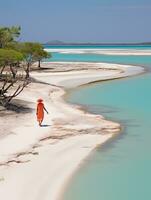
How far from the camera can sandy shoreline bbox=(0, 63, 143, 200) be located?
1432 centimetres

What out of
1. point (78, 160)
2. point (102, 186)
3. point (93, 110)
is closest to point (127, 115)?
point (93, 110)

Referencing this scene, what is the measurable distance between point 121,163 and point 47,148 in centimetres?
312

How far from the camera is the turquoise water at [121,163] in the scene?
47.2 ft

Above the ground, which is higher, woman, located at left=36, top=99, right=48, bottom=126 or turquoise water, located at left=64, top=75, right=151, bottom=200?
woman, located at left=36, top=99, right=48, bottom=126

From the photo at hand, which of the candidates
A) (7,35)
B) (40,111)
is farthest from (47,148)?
(7,35)

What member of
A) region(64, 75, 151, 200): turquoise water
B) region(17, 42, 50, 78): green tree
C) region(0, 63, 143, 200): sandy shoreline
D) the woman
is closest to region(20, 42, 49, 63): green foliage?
region(17, 42, 50, 78): green tree

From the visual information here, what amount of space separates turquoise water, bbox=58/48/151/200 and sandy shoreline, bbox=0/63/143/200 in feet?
1.70

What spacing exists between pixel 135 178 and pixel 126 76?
41.5 meters

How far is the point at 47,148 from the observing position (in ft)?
61.7

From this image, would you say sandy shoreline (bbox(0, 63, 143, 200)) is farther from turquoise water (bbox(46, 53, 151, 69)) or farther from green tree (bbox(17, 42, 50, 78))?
turquoise water (bbox(46, 53, 151, 69))

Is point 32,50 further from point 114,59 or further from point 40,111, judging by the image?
point 114,59

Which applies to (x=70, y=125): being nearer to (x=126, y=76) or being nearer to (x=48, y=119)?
(x=48, y=119)

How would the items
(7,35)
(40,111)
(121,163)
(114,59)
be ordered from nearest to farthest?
(121,163) → (40,111) → (7,35) → (114,59)

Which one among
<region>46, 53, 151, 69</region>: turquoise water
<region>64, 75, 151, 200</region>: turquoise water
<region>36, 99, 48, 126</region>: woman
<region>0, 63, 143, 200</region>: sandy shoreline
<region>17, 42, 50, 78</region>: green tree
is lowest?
<region>46, 53, 151, 69</region>: turquoise water
